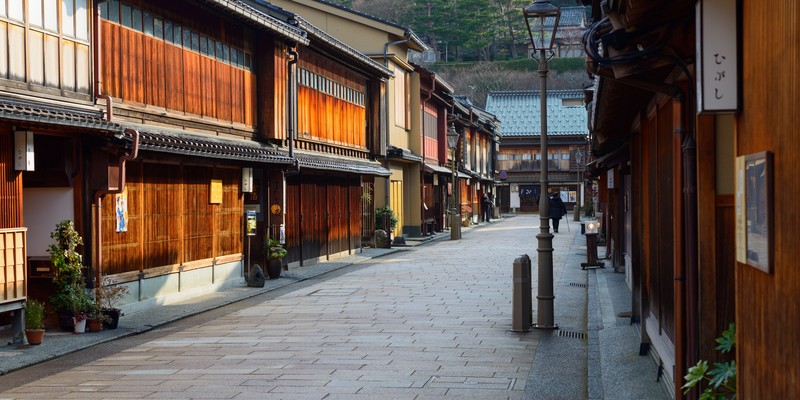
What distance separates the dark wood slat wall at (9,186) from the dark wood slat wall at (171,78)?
346cm

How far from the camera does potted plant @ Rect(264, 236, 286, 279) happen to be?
79.1 ft

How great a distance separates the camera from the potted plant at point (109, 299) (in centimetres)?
1521

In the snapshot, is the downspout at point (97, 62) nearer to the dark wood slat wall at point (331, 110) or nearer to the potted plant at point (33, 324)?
the potted plant at point (33, 324)

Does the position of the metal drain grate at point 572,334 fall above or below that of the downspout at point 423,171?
below

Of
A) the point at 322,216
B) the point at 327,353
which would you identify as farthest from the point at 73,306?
the point at 322,216

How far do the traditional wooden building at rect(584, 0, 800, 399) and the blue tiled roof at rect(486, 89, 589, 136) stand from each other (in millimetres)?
76950

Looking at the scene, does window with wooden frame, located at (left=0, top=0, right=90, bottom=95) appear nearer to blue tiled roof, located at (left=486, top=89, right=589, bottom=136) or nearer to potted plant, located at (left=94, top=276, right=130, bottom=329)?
potted plant, located at (left=94, top=276, right=130, bottom=329)

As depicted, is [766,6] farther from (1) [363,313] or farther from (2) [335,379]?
(1) [363,313]

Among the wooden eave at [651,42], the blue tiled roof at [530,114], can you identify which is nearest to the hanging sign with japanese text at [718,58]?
the wooden eave at [651,42]

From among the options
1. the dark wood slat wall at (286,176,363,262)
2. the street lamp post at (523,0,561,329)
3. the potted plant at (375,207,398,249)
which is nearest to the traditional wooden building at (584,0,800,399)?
the street lamp post at (523,0,561,329)

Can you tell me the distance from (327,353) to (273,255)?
38.0 feet

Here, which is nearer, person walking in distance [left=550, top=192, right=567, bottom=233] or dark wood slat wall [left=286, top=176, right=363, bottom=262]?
dark wood slat wall [left=286, top=176, right=363, bottom=262]

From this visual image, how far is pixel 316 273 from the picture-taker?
26141 millimetres

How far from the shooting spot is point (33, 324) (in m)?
13.4
